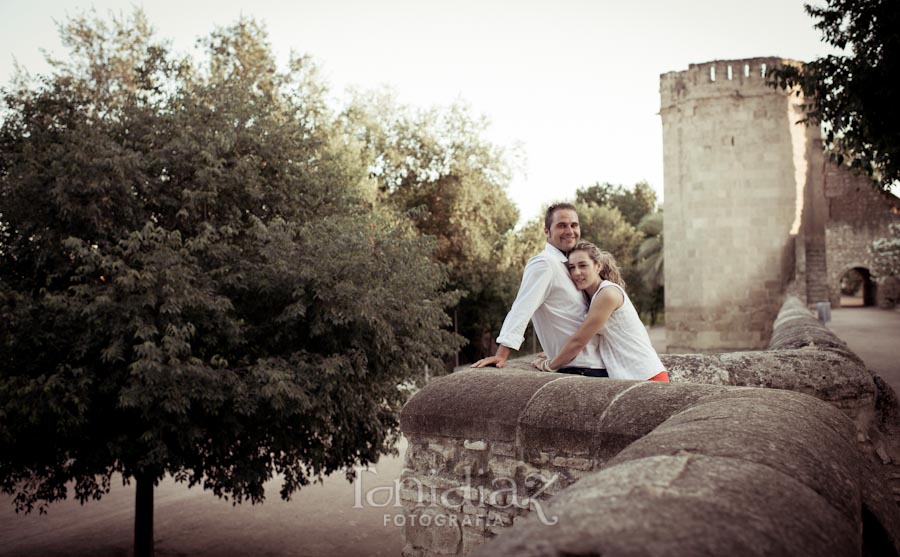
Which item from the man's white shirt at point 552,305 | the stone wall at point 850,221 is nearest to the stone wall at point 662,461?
the man's white shirt at point 552,305

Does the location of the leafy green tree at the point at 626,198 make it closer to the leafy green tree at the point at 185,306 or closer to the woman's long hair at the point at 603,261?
the leafy green tree at the point at 185,306

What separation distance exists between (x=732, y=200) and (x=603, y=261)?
20.8 meters

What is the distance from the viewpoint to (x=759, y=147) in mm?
23016

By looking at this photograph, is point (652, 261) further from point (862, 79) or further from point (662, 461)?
point (662, 461)

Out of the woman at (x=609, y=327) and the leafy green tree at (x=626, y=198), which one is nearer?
the woman at (x=609, y=327)

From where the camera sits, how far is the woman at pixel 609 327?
153 inches

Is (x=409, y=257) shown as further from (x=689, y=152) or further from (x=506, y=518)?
(x=689, y=152)

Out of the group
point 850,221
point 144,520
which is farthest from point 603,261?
point 850,221

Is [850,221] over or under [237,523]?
over

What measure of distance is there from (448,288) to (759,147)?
11.3 m

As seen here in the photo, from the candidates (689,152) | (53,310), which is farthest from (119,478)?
(689,152)

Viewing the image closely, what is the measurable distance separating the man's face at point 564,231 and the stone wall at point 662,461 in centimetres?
87

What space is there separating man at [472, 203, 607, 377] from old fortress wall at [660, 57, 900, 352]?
65.4 feet

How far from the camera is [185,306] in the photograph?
1043 cm
